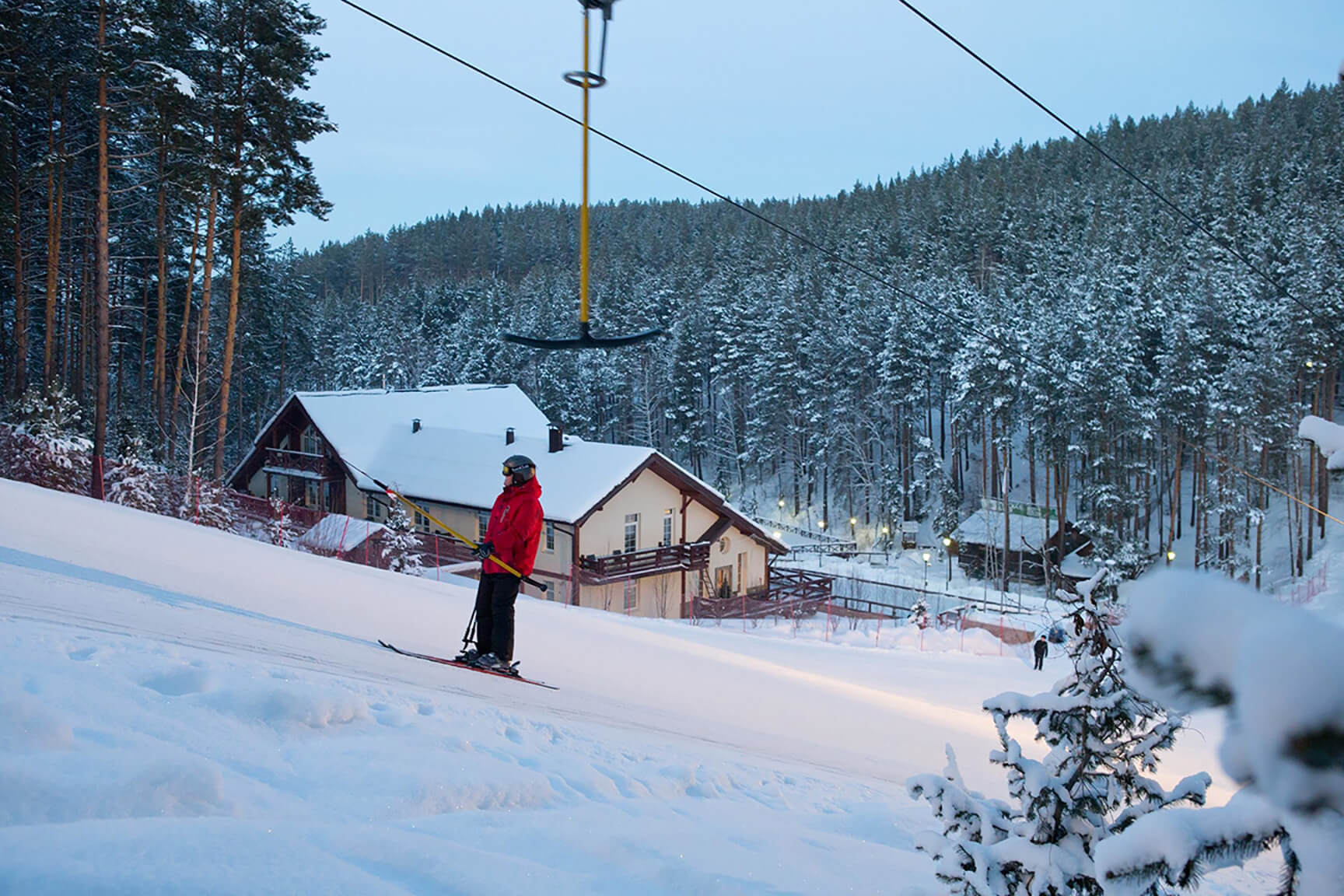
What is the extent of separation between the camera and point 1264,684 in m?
0.57

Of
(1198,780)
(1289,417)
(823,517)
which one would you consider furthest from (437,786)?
(823,517)

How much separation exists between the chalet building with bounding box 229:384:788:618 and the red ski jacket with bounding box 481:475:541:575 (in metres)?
17.5

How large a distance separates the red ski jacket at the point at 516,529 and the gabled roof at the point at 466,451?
1776 cm

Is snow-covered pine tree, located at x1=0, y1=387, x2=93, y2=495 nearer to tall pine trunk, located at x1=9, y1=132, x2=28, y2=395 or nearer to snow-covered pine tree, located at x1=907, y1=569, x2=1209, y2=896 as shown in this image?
tall pine trunk, located at x1=9, y1=132, x2=28, y2=395

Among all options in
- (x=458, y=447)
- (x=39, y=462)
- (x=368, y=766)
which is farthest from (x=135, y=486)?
(x=368, y=766)

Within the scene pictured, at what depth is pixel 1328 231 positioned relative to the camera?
46719 millimetres

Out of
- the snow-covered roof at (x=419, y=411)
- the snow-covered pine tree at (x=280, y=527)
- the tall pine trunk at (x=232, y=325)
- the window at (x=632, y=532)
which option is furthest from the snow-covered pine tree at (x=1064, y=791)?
the snow-covered roof at (x=419, y=411)

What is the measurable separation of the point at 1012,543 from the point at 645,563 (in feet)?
74.5

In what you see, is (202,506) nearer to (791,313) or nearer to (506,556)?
(506,556)

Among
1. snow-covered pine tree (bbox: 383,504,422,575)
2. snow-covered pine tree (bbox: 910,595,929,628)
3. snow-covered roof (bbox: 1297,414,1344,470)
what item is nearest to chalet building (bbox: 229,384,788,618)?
snow-covered pine tree (bbox: 383,504,422,575)

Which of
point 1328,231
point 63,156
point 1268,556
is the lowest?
point 1268,556

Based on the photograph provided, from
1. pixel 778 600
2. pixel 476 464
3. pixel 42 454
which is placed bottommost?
pixel 778 600

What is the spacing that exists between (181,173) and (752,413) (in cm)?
4508

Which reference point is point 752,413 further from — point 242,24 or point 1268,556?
point 242,24
